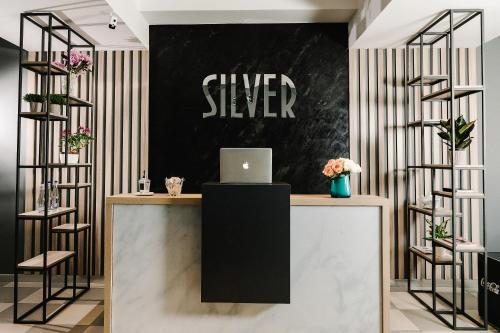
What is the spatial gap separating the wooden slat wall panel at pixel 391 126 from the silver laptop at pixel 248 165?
215 cm

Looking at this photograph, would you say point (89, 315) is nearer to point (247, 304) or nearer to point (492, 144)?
point (247, 304)

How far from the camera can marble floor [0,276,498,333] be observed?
3.38m

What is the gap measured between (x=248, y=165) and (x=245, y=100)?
185 cm

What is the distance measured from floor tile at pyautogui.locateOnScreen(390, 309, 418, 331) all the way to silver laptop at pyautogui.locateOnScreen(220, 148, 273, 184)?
195 cm

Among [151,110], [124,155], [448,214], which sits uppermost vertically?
[151,110]

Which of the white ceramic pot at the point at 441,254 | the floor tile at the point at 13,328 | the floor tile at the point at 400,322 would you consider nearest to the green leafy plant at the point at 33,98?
the floor tile at the point at 13,328

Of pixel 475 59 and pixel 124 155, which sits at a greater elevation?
pixel 475 59

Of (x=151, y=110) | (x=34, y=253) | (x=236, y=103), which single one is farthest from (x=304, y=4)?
(x=34, y=253)

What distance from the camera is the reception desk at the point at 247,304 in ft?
9.56

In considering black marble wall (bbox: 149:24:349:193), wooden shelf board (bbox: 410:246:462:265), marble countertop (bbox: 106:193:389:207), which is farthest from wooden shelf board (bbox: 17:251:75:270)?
wooden shelf board (bbox: 410:246:462:265)

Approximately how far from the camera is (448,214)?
12.1 ft

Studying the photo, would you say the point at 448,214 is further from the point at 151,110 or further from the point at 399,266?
the point at 151,110

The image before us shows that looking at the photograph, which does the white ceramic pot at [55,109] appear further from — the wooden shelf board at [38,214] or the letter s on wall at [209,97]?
the letter s on wall at [209,97]

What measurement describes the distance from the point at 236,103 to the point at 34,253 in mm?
3333
